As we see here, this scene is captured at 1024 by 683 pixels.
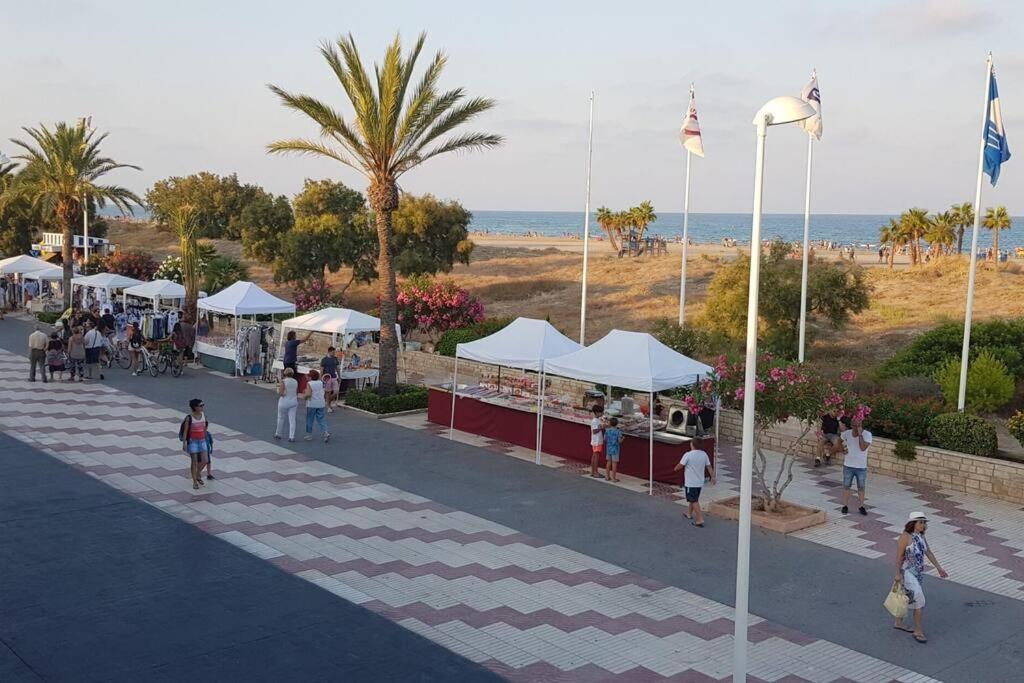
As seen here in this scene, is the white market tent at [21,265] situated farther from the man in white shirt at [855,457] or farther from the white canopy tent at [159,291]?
the man in white shirt at [855,457]

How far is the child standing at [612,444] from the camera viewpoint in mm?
15703

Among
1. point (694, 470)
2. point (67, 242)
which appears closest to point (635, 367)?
point (694, 470)

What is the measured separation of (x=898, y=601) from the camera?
9.78 metres

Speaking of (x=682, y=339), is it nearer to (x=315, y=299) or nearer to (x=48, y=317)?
(x=315, y=299)

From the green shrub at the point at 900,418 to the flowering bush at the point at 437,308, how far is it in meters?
13.5

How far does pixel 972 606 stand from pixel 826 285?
17834mm

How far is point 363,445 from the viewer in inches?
720

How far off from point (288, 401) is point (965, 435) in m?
12.1

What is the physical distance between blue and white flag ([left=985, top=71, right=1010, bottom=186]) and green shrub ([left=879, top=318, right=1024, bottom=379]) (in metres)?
6.26

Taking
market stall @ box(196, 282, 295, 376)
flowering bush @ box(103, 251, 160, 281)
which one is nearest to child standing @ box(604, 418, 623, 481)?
market stall @ box(196, 282, 295, 376)

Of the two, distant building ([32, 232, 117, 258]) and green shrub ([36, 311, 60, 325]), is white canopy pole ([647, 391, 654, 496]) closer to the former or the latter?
green shrub ([36, 311, 60, 325])

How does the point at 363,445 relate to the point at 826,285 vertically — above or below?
below

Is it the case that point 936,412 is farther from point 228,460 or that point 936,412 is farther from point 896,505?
point 228,460

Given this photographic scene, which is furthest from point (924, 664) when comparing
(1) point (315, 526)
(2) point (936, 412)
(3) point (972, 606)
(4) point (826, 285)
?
(4) point (826, 285)
